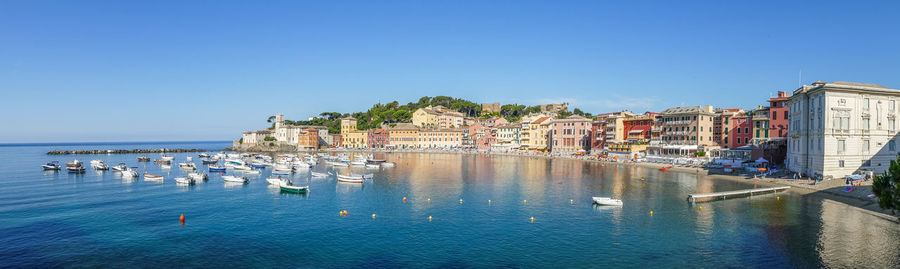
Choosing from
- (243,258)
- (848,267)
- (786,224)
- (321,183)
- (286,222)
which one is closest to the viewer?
(848,267)

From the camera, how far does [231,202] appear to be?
Result: 133ft

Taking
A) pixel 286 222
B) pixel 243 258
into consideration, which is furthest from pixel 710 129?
pixel 243 258

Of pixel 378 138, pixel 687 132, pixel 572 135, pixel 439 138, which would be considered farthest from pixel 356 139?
pixel 687 132

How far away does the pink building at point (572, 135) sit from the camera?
349ft

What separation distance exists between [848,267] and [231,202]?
42.4m

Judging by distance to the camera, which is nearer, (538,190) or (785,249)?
(785,249)

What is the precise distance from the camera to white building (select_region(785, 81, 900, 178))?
1746 inches

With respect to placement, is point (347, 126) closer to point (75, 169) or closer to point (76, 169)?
point (75, 169)

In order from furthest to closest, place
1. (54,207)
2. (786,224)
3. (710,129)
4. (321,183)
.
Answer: (710,129), (321,183), (54,207), (786,224)

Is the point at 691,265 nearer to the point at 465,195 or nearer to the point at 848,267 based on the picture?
the point at 848,267

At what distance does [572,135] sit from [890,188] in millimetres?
80490

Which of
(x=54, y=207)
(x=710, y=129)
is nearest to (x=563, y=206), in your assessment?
(x=54, y=207)

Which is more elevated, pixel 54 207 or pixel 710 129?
pixel 710 129

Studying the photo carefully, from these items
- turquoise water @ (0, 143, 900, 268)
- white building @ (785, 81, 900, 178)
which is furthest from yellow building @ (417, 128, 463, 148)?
white building @ (785, 81, 900, 178)
